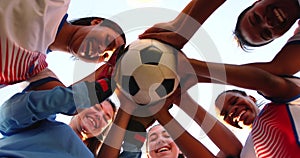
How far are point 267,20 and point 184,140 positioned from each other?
327 millimetres

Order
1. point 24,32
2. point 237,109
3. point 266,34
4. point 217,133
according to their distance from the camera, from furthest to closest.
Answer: point 237,109 → point 217,133 → point 266,34 → point 24,32

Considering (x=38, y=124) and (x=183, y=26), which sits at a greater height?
(x=183, y=26)

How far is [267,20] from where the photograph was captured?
865 millimetres

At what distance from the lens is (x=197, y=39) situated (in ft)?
2.91

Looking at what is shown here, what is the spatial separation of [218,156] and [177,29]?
370 mm

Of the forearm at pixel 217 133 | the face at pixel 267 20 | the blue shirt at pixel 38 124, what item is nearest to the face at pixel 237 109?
the forearm at pixel 217 133

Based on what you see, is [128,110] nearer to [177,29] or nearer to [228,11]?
[177,29]

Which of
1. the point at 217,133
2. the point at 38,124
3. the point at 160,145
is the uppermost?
the point at 38,124

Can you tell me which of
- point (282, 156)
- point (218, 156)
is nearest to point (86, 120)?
point (218, 156)

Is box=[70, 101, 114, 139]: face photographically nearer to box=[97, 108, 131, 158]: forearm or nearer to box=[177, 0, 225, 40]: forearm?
box=[97, 108, 131, 158]: forearm

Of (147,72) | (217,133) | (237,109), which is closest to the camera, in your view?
(147,72)

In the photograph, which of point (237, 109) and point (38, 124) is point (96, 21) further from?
point (237, 109)

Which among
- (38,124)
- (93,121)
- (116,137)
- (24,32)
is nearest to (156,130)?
(93,121)

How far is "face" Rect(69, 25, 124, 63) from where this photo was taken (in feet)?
2.82
